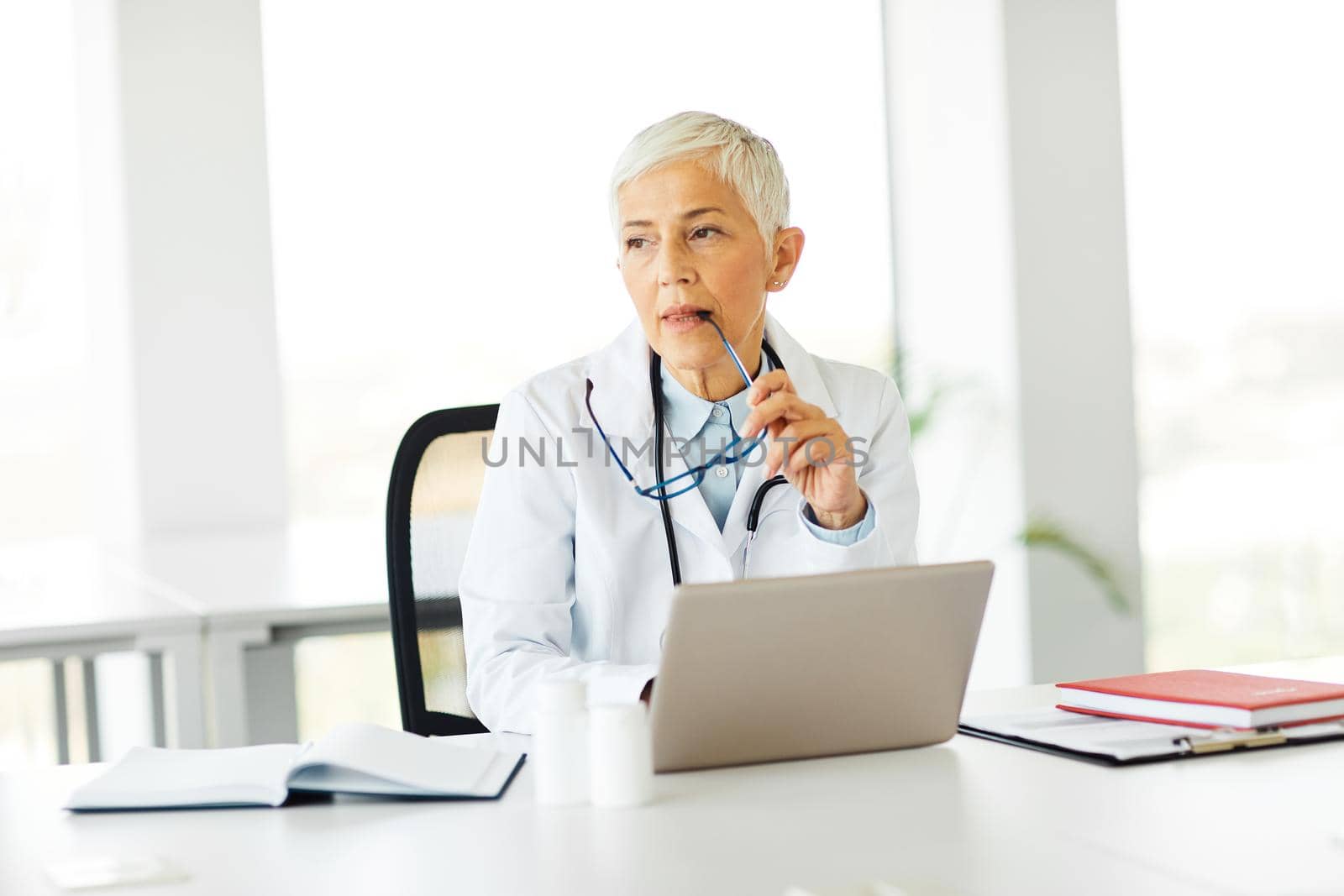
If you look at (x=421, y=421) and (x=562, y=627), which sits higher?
(x=421, y=421)

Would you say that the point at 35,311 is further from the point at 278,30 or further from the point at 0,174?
the point at 278,30

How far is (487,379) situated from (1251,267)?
229 cm

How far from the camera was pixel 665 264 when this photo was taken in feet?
5.81

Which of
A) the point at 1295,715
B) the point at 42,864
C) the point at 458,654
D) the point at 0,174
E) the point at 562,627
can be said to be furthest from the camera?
the point at 0,174

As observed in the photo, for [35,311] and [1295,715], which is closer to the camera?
[1295,715]

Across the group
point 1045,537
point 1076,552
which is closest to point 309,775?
point 1045,537

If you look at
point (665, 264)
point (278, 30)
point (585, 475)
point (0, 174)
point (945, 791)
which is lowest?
point (945, 791)

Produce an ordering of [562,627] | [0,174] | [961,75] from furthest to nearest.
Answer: [961,75] < [0,174] < [562,627]

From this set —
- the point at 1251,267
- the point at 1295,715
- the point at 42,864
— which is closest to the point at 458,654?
the point at 42,864

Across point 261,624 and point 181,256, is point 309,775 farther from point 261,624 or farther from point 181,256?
point 181,256

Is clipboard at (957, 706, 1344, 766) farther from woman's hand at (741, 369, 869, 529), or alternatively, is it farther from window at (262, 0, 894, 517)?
window at (262, 0, 894, 517)

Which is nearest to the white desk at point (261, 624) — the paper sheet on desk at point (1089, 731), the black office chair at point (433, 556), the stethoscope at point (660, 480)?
Answer: the black office chair at point (433, 556)

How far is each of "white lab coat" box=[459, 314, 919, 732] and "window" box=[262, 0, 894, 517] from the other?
2093 mm

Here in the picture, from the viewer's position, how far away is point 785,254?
193 cm
